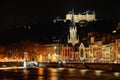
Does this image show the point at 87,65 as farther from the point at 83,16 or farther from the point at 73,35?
the point at 83,16

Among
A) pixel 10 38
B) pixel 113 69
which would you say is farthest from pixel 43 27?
pixel 113 69

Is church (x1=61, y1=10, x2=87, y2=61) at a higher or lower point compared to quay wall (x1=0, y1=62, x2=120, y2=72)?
higher

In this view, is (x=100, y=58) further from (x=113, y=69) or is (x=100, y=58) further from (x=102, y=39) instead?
(x=113, y=69)

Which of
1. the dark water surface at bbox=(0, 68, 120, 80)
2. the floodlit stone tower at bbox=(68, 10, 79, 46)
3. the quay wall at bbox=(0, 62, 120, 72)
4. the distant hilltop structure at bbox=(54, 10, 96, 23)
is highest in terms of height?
the distant hilltop structure at bbox=(54, 10, 96, 23)

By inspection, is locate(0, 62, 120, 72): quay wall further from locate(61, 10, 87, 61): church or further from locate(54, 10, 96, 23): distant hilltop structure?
locate(54, 10, 96, 23): distant hilltop structure

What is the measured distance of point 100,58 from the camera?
11619 centimetres

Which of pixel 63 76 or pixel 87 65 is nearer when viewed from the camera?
pixel 63 76

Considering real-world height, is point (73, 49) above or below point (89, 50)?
above

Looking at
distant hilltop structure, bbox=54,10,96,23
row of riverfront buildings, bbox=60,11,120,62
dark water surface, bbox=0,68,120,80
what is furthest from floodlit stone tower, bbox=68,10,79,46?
dark water surface, bbox=0,68,120,80

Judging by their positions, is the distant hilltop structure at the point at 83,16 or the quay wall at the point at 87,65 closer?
the quay wall at the point at 87,65

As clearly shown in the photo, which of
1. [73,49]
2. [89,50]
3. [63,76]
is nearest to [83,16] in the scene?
[73,49]

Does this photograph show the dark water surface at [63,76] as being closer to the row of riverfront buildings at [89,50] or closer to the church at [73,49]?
the row of riverfront buildings at [89,50]

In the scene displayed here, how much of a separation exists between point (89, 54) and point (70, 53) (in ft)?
44.0

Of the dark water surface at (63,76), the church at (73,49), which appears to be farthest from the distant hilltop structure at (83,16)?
the dark water surface at (63,76)
